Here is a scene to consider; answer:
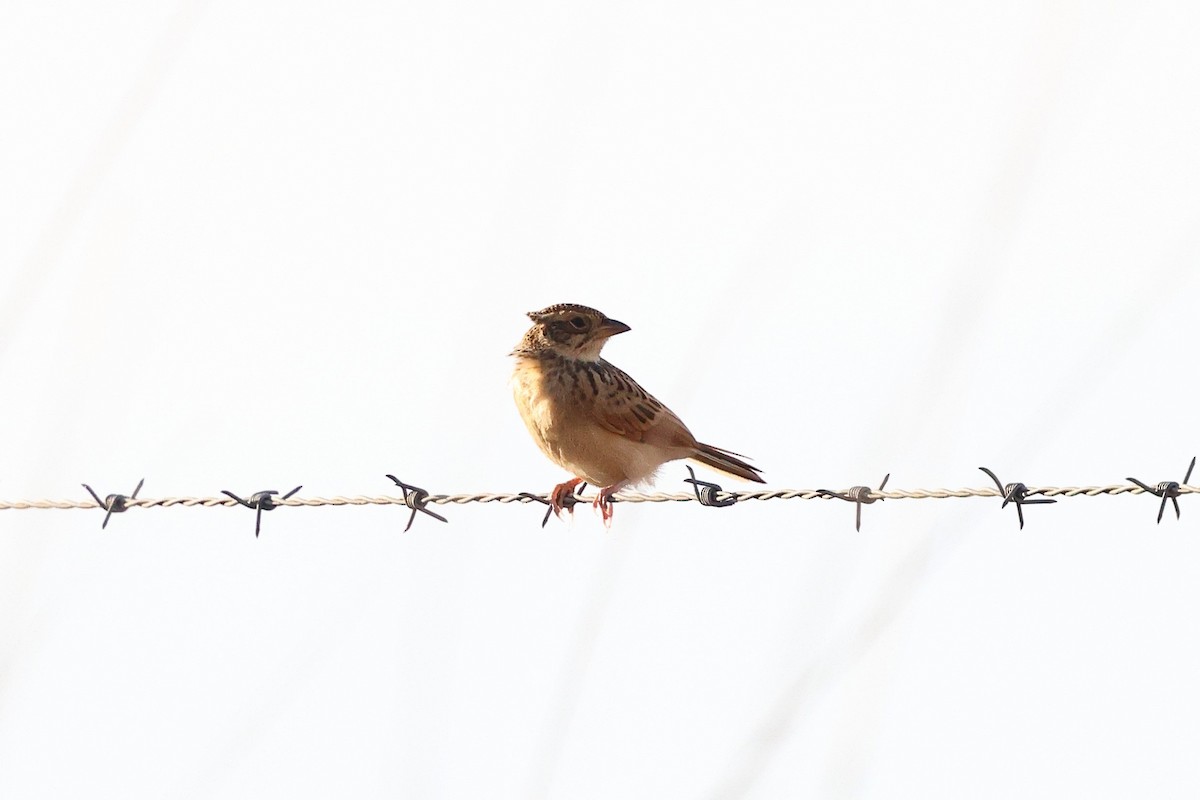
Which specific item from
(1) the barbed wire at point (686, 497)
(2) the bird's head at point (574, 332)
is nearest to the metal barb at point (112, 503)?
(1) the barbed wire at point (686, 497)

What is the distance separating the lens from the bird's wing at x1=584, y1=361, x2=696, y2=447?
7.17m

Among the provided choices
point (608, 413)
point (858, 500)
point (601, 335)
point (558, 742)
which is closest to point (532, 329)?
point (601, 335)

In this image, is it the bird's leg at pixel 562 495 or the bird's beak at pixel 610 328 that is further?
the bird's beak at pixel 610 328

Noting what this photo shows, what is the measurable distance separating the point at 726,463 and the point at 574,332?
1184 mm

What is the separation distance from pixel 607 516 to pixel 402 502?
175 centimetres

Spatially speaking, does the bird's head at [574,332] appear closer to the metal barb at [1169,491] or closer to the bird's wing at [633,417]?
the bird's wing at [633,417]

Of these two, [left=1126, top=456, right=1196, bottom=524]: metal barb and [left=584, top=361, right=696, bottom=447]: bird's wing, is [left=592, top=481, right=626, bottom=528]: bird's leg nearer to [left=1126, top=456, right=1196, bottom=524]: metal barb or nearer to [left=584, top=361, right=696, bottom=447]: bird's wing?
[left=584, top=361, right=696, bottom=447]: bird's wing

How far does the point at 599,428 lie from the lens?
23.4 ft

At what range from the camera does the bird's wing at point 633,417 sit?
282 inches

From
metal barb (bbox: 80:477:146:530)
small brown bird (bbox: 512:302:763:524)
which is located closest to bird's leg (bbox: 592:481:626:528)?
small brown bird (bbox: 512:302:763:524)

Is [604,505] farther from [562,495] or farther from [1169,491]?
[1169,491]

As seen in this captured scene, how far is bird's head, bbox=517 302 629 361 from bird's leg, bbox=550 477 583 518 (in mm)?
686

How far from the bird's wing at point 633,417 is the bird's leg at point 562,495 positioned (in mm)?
367

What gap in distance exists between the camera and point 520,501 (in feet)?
19.1
